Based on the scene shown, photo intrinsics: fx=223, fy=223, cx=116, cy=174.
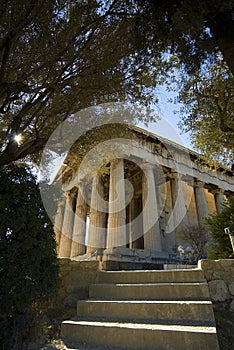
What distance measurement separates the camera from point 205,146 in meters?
8.91

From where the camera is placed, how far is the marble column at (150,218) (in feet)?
47.0

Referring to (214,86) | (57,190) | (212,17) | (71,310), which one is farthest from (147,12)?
(71,310)

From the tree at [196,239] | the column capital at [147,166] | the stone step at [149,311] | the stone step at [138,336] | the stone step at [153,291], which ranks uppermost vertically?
the column capital at [147,166]

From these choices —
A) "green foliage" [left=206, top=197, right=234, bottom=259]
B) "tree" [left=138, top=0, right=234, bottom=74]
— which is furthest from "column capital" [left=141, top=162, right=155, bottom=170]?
"tree" [left=138, top=0, right=234, bottom=74]

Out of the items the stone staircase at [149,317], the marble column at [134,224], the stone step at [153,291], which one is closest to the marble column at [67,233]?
the marble column at [134,224]

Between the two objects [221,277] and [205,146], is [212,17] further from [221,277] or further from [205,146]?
[205,146]

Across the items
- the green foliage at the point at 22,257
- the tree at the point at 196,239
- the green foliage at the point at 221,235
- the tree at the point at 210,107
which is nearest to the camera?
the green foliage at the point at 22,257

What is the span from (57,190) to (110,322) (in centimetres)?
224

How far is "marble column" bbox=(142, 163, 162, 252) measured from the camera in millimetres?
14314

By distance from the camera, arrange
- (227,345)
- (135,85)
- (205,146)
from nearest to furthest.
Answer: (227,345) < (135,85) < (205,146)

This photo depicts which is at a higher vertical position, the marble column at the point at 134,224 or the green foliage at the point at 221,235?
the marble column at the point at 134,224

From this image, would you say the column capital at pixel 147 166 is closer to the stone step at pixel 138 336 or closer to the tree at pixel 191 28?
the tree at pixel 191 28

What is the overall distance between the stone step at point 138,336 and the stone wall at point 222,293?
2.77 feet

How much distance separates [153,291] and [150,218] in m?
10.9
